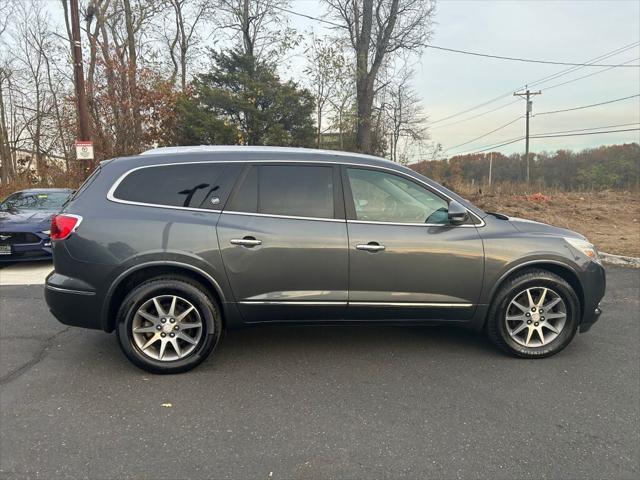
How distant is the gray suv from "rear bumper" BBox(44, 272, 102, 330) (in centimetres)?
1

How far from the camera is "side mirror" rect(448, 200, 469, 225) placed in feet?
11.8

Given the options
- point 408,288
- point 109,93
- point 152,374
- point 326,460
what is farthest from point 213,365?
point 109,93

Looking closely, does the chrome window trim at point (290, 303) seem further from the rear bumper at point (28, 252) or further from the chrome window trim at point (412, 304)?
the rear bumper at point (28, 252)

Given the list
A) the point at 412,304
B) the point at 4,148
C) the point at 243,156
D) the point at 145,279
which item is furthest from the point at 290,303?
the point at 4,148

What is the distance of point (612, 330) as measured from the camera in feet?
14.8

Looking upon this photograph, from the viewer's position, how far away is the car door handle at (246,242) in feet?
11.4

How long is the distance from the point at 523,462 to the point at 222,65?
22.9 metres

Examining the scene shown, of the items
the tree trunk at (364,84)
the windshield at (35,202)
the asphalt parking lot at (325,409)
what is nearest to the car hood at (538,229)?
the asphalt parking lot at (325,409)

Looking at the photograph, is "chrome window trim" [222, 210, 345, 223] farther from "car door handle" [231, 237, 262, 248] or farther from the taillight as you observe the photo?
the taillight

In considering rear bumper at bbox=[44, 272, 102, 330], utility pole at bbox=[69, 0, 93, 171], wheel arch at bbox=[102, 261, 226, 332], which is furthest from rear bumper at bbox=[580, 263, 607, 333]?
utility pole at bbox=[69, 0, 93, 171]

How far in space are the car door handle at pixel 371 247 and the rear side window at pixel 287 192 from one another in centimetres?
35

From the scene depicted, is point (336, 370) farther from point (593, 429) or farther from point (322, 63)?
point (322, 63)

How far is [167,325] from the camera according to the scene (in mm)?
3467

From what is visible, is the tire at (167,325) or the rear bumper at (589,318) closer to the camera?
the tire at (167,325)
